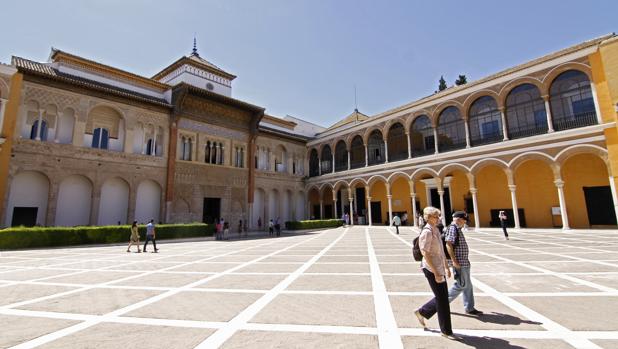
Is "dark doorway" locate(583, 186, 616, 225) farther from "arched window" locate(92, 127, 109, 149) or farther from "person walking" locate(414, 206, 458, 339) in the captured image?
"arched window" locate(92, 127, 109, 149)

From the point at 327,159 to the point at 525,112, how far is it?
1855 cm

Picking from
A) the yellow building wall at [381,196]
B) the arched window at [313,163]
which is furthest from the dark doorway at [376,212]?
the arched window at [313,163]

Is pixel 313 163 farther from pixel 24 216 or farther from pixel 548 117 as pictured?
pixel 24 216

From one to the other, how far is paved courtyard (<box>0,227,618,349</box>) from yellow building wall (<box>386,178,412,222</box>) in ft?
63.2

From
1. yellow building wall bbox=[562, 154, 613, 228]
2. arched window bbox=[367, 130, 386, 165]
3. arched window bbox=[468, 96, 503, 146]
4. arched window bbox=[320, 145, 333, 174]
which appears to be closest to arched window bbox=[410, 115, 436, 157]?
arched window bbox=[468, 96, 503, 146]

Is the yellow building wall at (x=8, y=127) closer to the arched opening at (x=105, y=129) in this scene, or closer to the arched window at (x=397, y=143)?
the arched opening at (x=105, y=129)

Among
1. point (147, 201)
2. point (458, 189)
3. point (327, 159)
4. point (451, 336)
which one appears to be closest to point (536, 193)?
point (458, 189)

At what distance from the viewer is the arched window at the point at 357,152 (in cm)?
3028

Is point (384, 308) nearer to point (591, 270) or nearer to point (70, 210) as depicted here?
point (591, 270)

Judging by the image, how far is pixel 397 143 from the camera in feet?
89.6

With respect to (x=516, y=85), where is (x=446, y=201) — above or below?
below

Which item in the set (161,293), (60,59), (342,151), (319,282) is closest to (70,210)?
(60,59)

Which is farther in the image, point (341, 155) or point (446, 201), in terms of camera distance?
point (341, 155)

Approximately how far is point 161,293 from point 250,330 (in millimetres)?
2784
